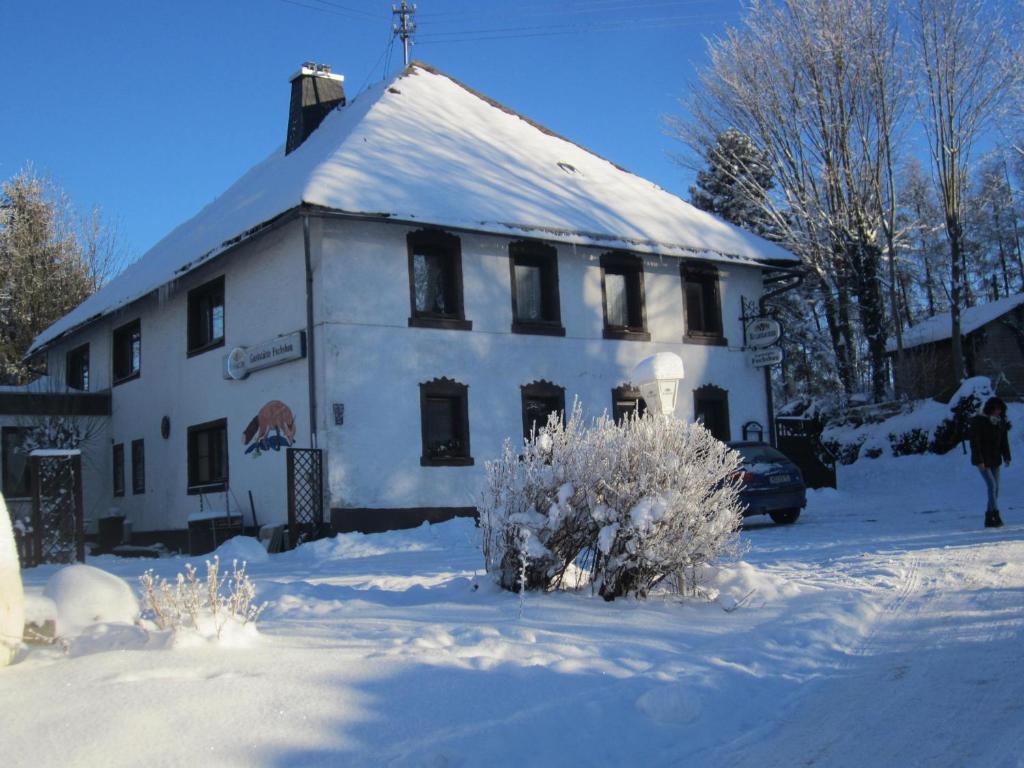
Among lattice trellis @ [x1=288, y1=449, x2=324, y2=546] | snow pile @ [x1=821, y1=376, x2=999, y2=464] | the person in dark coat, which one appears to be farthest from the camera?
snow pile @ [x1=821, y1=376, x2=999, y2=464]

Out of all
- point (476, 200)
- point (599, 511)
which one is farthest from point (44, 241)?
point (599, 511)

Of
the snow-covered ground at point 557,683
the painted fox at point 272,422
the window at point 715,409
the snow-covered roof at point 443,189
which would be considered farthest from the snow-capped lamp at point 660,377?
the window at point 715,409

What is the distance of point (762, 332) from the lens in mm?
23797

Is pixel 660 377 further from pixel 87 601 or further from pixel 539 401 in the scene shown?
pixel 87 601

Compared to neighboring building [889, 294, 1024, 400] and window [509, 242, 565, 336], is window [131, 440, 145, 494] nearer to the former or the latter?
window [509, 242, 565, 336]

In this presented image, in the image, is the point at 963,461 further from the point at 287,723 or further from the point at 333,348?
the point at 287,723

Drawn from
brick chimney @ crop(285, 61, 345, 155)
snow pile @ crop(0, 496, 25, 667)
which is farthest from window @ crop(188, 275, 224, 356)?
snow pile @ crop(0, 496, 25, 667)

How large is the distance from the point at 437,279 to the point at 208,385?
18.6 feet

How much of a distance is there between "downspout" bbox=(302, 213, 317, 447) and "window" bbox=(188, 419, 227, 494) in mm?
3811

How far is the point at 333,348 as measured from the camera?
17.7 m

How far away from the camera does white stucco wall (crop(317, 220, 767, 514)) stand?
17859mm

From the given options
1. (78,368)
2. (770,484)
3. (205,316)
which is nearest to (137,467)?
(205,316)

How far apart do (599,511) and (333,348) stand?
1092cm

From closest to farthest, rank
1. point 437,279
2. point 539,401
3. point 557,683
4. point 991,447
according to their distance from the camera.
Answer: point 557,683
point 991,447
point 437,279
point 539,401
